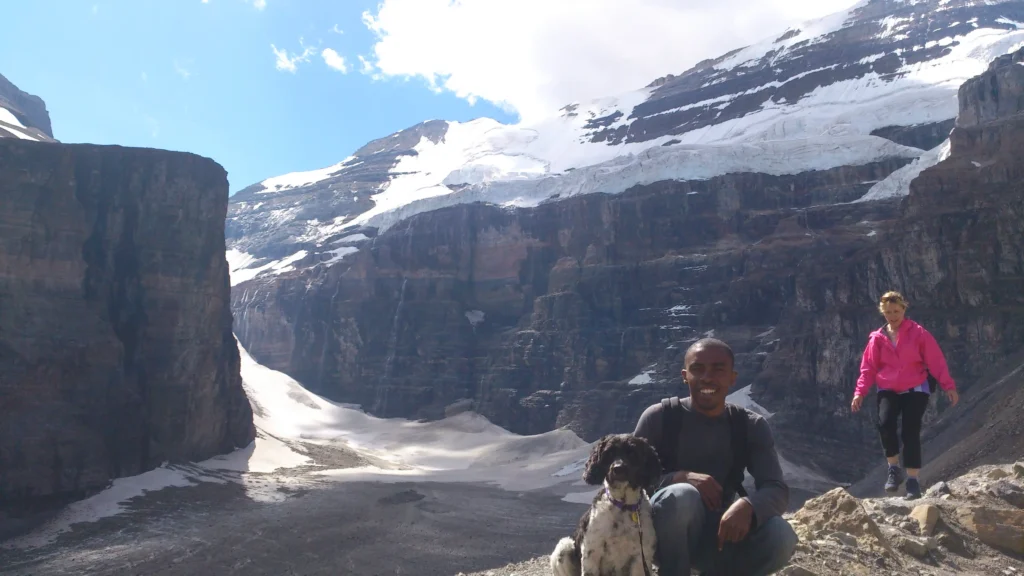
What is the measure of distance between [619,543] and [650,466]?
46 centimetres

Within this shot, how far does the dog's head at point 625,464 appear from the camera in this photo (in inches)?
176

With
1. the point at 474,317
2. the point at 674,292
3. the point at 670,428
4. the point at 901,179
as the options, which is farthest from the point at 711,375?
the point at 474,317

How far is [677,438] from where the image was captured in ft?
15.9

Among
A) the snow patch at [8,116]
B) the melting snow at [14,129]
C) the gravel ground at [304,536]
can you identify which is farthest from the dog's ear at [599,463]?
the snow patch at [8,116]

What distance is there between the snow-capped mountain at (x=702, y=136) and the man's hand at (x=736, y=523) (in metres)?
73.8

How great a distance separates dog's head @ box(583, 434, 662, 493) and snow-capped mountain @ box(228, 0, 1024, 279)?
242ft

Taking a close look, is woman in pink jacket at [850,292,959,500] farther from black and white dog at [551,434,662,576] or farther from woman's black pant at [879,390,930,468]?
black and white dog at [551,434,662,576]

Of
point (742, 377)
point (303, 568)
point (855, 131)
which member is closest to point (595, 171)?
point (855, 131)

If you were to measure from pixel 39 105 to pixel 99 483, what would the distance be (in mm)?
70212

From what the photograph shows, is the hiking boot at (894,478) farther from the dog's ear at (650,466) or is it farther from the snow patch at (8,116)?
the snow patch at (8,116)

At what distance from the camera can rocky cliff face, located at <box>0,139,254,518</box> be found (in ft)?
130

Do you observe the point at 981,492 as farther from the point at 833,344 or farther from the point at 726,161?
the point at 726,161

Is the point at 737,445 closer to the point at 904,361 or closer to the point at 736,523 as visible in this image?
the point at 736,523

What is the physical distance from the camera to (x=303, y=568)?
98.2ft
